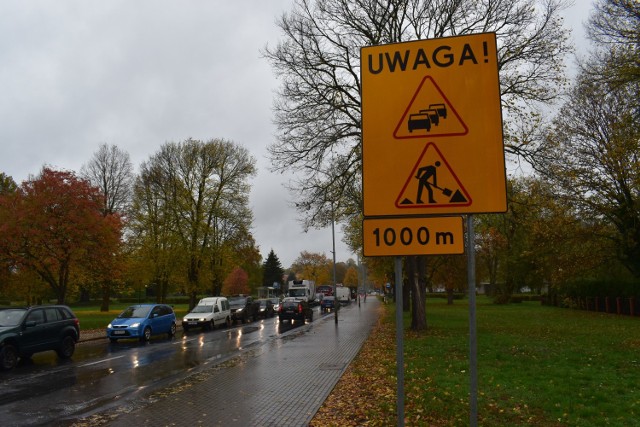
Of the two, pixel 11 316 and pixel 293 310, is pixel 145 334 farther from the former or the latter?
pixel 293 310

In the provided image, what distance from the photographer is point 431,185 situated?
3.41 meters

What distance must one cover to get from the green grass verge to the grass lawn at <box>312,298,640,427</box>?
1cm

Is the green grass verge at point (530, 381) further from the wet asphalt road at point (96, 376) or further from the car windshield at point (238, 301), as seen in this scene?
the car windshield at point (238, 301)

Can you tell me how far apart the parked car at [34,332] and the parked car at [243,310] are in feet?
55.6

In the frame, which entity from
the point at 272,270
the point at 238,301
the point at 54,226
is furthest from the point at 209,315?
the point at 272,270

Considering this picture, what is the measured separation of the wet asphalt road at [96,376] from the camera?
27.1ft

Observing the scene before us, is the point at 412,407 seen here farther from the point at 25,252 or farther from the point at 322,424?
the point at 25,252

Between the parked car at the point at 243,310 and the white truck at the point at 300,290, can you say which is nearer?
the parked car at the point at 243,310

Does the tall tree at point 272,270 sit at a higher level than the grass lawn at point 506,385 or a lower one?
higher

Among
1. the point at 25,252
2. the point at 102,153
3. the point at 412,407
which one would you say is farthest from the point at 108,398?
the point at 102,153

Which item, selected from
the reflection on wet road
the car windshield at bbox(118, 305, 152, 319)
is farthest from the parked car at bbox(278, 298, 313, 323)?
the reflection on wet road

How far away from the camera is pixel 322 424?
6848 mm

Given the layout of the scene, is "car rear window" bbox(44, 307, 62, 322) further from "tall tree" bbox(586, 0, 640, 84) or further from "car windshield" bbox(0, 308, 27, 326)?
"tall tree" bbox(586, 0, 640, 84)

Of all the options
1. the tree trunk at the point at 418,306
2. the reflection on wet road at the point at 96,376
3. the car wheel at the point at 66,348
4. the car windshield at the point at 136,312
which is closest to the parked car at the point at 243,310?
the car windshield at the point at 136,312
